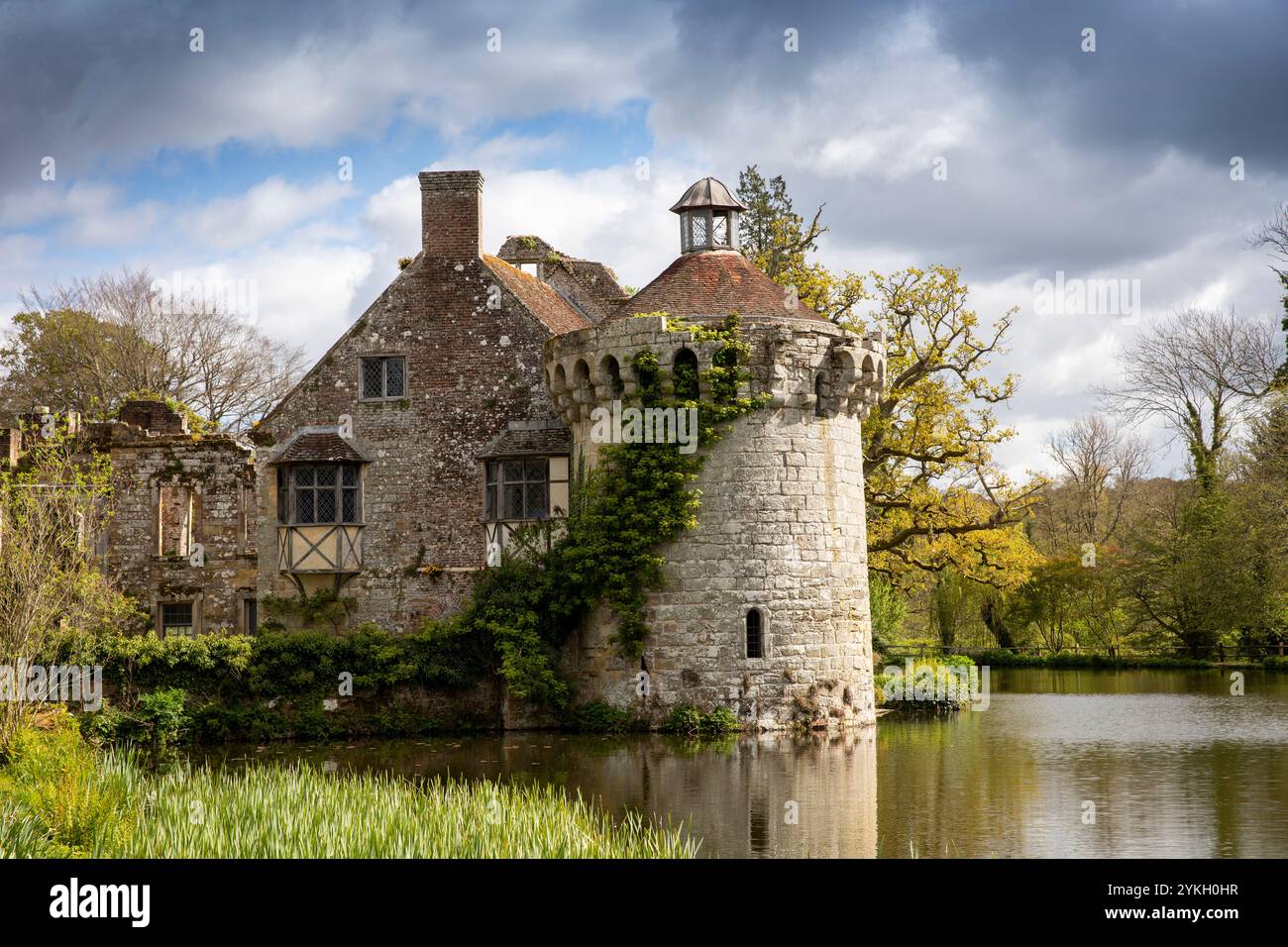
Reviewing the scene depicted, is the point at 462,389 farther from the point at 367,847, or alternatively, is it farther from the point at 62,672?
the point at 367,847

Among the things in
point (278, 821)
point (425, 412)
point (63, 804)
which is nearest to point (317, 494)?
point (425, 412)

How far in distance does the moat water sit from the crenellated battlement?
5.68 meters

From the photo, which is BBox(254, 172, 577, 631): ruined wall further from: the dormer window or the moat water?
the moat water

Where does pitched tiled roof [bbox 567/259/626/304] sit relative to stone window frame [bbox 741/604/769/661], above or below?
above

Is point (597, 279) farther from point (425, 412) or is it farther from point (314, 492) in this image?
point (314, 492)

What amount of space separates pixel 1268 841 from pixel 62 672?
1779 centimetres

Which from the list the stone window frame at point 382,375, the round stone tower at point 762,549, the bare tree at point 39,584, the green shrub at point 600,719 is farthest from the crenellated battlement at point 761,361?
the bare tree at point 39,584

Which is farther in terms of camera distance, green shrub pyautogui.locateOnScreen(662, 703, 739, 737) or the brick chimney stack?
the brick chimney stack

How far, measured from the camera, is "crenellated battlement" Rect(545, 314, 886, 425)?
22.2m

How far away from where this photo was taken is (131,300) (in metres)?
45.4

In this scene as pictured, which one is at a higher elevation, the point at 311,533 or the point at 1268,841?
the point at 311,533

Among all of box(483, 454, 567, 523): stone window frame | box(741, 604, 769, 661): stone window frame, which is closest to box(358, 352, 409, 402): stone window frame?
box(483, 454, 567, 523): stone window frame

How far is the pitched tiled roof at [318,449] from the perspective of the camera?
26.5m
